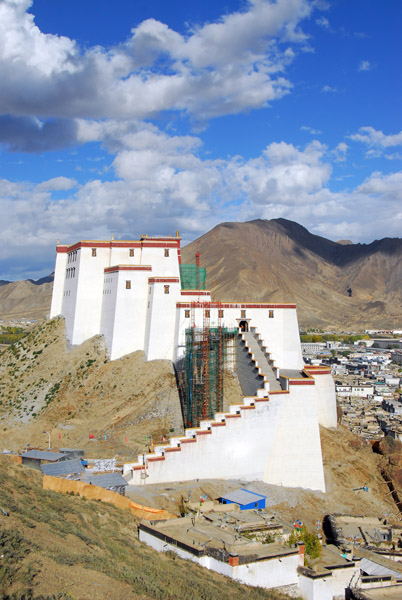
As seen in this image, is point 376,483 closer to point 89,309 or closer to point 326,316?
point 89,309

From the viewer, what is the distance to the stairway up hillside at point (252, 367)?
106ft

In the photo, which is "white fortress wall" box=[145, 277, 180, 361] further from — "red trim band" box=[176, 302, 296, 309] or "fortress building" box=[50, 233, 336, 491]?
"red trim band" box=[176, 302, 296, 309]

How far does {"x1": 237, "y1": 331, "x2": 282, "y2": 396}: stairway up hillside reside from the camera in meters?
32.4

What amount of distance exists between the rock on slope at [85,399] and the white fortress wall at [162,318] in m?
0.83

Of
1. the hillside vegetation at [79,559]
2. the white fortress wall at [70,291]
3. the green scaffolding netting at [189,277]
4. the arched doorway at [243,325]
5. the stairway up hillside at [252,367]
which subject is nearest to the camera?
the hillside vegetation at [79,559]

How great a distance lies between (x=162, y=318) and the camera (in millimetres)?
36719

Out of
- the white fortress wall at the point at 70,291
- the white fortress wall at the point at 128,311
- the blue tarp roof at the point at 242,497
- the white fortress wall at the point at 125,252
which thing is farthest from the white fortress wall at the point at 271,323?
the blue tarp roof at the point at 242,497

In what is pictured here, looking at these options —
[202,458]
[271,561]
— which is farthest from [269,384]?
[271,561]

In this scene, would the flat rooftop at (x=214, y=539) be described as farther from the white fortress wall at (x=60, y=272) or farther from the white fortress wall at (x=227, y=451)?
the white fortress wall at (x=60, y=272)

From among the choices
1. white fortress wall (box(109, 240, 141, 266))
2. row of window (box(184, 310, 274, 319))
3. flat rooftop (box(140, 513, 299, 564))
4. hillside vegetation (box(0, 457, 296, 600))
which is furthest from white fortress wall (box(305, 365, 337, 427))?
hillside vegetation (box(0, 457, 296, 600))

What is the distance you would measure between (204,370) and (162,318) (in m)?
4.96

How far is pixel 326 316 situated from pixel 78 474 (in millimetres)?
170031

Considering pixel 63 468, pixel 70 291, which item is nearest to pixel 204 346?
pixel 63 468

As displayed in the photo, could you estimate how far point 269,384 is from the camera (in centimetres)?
3142
